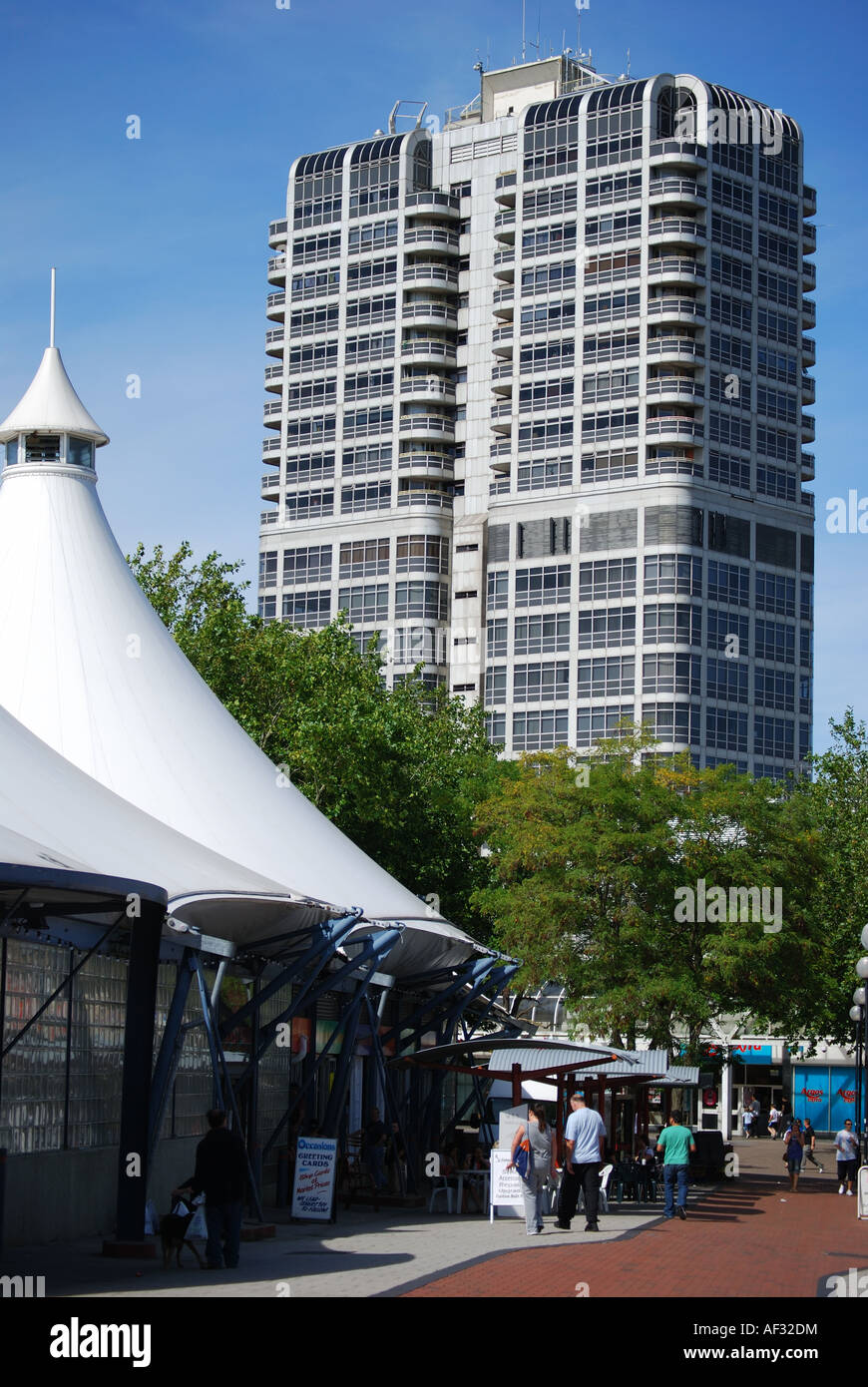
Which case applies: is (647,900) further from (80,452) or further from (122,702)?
(122,702)

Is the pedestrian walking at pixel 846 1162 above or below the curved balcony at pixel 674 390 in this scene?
below

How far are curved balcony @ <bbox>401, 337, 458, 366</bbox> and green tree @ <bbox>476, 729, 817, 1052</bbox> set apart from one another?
7761 cm

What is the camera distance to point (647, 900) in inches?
1668

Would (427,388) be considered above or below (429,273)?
below

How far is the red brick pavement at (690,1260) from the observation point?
16.5 meters

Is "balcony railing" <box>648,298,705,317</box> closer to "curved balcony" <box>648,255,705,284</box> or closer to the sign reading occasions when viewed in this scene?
"curved balcony" <box>648,255,705,284</box>

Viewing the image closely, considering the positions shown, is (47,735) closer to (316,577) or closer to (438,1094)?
(438,1094)

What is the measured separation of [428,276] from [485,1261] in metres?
106

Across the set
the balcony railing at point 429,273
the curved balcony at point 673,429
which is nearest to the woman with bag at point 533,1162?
the curved balcony at point 673,429

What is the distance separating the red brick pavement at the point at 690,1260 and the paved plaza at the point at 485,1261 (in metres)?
0.02

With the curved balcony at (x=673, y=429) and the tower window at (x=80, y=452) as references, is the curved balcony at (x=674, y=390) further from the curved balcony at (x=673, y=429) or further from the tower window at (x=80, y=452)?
the tower window at (x=80, y=452)
